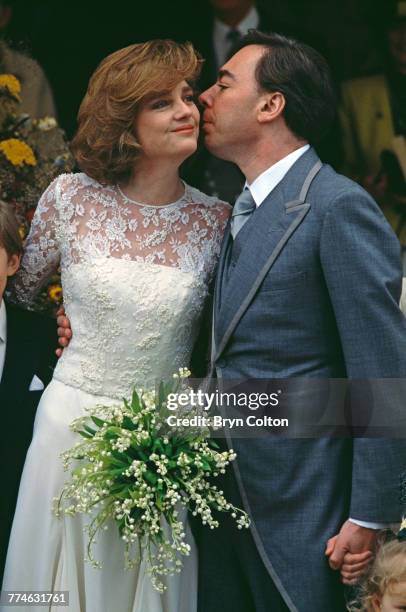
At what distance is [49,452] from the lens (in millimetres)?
Answer: 3666

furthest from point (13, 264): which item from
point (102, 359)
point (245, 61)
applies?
point (245, 61)

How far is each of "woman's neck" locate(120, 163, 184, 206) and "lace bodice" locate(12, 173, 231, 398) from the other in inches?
1.3

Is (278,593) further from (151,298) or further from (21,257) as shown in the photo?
(21,257)

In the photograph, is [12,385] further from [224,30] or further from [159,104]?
[224,30]

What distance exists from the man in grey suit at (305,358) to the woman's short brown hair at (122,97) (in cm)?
48

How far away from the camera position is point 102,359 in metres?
3.67

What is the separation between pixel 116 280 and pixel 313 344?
0.71m

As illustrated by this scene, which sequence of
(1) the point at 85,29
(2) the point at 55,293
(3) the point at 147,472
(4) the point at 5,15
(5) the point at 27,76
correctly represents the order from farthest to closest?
(1) the point at 85,29 < (4) the point at 5,15 < (5) the point at 27,76 < (2) the point at 55,293 < (3) the point at 147,472

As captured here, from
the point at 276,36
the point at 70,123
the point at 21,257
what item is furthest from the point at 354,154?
the point at 21,257

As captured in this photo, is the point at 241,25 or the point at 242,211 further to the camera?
the point at 241,25

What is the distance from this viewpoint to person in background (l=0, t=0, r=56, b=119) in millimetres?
4941

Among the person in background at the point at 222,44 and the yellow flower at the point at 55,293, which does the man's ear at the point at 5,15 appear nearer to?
the person in background at the point at 222,44

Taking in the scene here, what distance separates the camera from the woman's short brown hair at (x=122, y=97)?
370 cm

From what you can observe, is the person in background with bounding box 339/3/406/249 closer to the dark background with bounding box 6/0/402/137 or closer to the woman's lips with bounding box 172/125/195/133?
the dark background with bounding box 6/0/402/137
